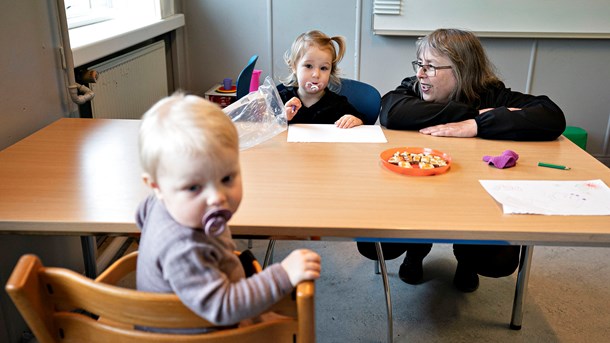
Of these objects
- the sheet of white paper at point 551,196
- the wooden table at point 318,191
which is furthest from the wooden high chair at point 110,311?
the sheet of white paper at point 551,196

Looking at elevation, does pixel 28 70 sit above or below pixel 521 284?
above

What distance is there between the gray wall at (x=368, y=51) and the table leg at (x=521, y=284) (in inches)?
72.9

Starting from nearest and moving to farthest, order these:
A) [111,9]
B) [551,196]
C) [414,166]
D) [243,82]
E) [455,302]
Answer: [551,196] < [414,166] < [455,302] < [243,82] < [111,9]

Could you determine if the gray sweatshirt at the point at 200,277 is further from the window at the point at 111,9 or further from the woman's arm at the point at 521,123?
the window at the point at 111,9

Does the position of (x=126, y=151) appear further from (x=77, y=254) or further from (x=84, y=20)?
(x=84, y=20)

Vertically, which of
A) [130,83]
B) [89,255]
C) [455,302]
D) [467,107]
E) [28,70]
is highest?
[28,70]

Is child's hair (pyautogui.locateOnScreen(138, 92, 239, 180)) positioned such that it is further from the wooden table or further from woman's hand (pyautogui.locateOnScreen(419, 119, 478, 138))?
woman's hand (pyautogui.locateOnScreen(419, 119, 478, 138))

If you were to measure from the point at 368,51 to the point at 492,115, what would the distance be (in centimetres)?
179

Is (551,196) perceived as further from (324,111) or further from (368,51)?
(368,51)

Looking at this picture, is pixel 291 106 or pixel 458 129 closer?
pixel 458 129

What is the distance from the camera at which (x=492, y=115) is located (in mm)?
1726

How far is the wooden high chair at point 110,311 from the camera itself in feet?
2.56

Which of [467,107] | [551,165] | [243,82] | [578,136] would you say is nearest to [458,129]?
[467,107]

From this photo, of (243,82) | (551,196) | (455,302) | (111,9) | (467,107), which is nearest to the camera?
(551,196)
